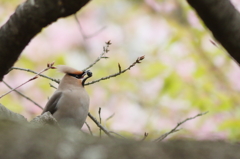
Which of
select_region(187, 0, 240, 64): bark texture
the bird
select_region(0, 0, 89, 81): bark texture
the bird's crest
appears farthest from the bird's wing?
select_region(187, 0, 240, 64): bark texture

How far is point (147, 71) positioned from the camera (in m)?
7.05

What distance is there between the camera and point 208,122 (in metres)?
6.95

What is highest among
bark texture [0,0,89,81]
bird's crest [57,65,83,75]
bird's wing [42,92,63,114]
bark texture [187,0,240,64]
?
bark texture [0,0,89,81]

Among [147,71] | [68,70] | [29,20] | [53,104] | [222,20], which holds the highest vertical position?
[29,20]

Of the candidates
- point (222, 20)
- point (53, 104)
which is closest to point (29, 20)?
point (222, 20)

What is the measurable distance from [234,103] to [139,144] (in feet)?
16.5

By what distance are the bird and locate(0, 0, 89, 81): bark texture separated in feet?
8.44

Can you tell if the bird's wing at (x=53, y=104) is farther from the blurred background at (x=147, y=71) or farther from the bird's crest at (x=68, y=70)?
the blurred background at (x=147, y=71)

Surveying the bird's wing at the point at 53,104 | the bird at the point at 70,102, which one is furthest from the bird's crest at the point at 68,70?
the bird's wing at the point at 53,104

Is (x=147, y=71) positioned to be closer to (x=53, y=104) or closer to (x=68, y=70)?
(x=68, y=70)

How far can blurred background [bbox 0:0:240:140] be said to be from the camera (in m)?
6.39

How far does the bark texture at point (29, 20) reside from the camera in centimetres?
232

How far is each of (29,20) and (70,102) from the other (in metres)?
2.91

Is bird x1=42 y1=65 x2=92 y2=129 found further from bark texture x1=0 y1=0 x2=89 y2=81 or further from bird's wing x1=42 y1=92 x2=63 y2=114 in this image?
bark texture x1=0 y1=0 x2=89 y2=81
